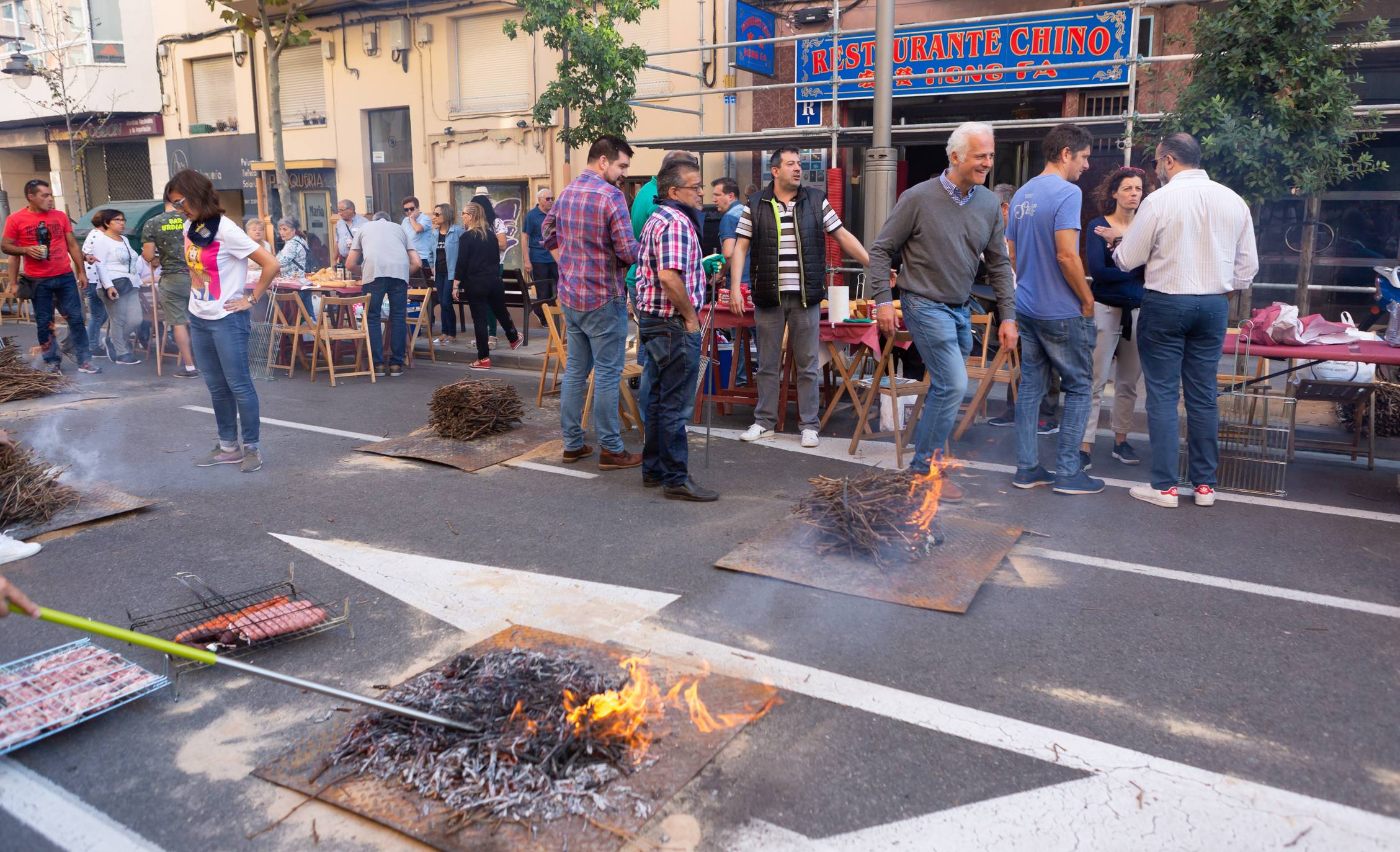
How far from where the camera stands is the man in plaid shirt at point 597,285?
6.35 meters

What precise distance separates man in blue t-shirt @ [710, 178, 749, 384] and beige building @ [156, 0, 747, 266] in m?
4.93

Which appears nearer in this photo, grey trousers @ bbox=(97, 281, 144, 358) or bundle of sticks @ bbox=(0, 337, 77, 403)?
bundle of sticks @ bbox=(0, 337, 77, 403)

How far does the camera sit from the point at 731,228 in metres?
8.46

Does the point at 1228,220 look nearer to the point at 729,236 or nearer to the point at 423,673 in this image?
the point at 729,236

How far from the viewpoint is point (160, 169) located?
23.9 metres

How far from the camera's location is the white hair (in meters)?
5.46

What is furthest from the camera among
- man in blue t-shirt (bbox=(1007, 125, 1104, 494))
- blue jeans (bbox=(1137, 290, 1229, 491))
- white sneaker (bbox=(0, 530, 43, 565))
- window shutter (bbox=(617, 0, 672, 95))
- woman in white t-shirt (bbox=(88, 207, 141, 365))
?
window shutter (bbox=(617, 0, 672, 95))

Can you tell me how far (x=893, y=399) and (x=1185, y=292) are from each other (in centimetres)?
201

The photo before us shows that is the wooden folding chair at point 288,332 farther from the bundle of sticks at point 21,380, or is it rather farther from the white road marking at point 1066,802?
the white road marking at point 1066,802

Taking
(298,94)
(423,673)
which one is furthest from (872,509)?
(298,94)

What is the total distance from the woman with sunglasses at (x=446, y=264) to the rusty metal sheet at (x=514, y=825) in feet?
33.5

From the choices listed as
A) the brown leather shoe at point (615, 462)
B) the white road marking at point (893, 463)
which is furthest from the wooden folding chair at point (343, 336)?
the brown leather shoe at point (615, 462)

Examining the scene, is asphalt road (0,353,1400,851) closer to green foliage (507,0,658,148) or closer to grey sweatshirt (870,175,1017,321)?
grey sweatshirt (870,175,1017,321)

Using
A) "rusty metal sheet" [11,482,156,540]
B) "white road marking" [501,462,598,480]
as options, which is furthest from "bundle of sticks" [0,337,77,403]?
"white road marking" [501,462,598,480]
